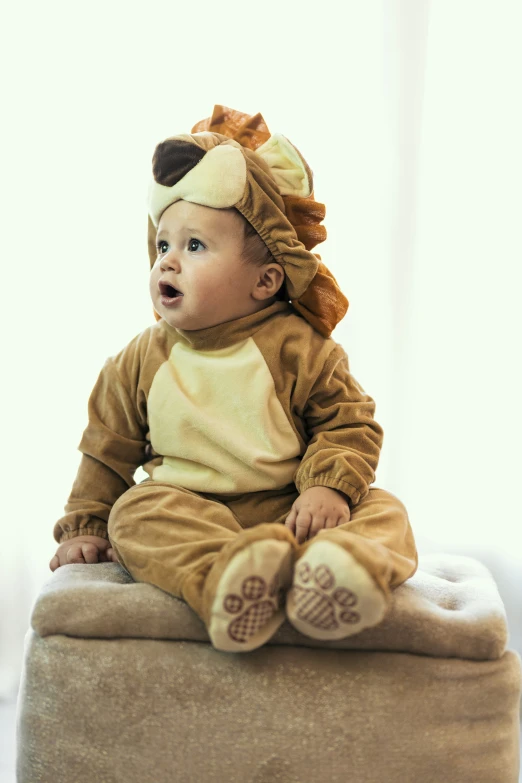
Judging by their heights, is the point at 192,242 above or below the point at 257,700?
above

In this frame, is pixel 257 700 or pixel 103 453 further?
pixel 103 453

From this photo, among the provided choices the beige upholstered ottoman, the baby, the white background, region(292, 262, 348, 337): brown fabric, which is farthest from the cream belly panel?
the white background

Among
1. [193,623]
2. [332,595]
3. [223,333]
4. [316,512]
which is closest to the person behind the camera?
[332,595]

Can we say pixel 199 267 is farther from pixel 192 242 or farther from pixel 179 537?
pixel 179 537

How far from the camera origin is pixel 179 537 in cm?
111

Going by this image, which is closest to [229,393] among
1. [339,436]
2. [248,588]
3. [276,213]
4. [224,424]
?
[224,424]

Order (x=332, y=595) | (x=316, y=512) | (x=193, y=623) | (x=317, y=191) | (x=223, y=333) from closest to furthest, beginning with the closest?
(x=332, y=595), (x=193, y=623), (x=316, y=512), (x=223, y=333), (x=317, y=191)

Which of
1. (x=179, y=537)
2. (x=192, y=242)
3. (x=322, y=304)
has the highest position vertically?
(x=192, y=242)

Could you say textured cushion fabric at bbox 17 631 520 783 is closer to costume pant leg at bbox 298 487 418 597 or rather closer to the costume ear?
costume pant leg at bbox 298 487 418 597

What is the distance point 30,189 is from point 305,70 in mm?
→ 586

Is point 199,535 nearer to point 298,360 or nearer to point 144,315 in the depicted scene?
point 298,360

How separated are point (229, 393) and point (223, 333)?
94 millimetres

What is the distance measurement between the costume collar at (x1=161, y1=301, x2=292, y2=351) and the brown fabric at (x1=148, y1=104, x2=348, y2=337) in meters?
0.08

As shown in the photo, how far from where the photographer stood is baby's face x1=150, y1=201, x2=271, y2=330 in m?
1.20
